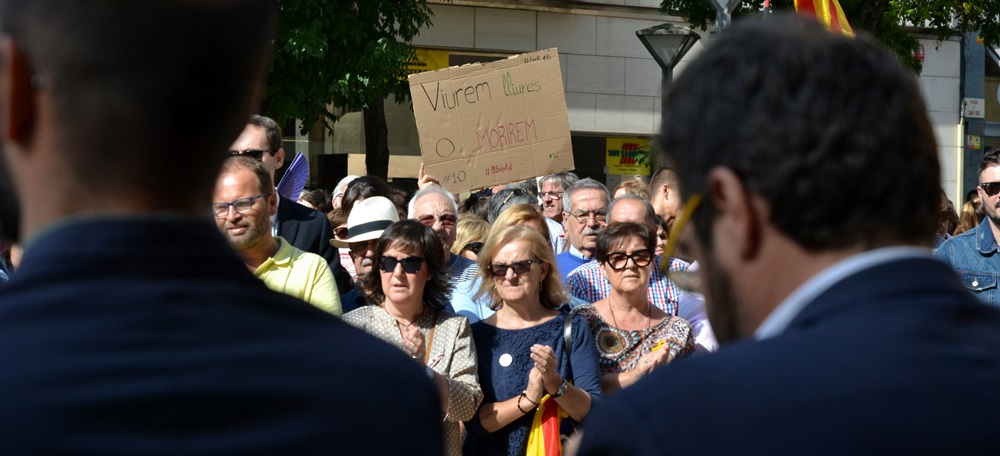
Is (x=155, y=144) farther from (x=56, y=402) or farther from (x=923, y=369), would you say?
(x=923, y=369)

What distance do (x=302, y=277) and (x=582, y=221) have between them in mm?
3042

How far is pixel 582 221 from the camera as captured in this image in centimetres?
770

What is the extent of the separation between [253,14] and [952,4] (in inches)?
611

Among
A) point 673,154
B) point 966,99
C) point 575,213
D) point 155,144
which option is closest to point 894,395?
point 673,154

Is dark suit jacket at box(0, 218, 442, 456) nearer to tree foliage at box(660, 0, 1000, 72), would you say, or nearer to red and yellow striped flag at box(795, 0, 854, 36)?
red and yellow striped flag at box(795, 0, 854, 36)

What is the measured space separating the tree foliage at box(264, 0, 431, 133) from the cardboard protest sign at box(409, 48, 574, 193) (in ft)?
14.3

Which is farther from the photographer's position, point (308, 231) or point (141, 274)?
point (308, 231)

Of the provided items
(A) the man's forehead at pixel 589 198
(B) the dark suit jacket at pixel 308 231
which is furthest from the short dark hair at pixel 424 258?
(A) the man's forehead at pixel 589 198

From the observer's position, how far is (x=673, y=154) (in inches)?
60.6

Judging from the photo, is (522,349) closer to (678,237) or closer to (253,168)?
(253,168)

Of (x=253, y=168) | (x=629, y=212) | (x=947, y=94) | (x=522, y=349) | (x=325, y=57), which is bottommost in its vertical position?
(x=522, y=349)

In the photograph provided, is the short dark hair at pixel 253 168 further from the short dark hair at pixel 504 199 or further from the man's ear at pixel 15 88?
the man's ear at pixel 15 88

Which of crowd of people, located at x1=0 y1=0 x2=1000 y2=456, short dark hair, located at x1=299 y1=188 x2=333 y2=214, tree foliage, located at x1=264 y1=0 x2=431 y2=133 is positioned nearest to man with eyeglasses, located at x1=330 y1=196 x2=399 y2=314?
short dark hair, located at x1=299 y1=188 x2=333 y2=214

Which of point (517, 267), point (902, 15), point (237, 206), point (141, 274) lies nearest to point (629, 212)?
point (517, 267)
